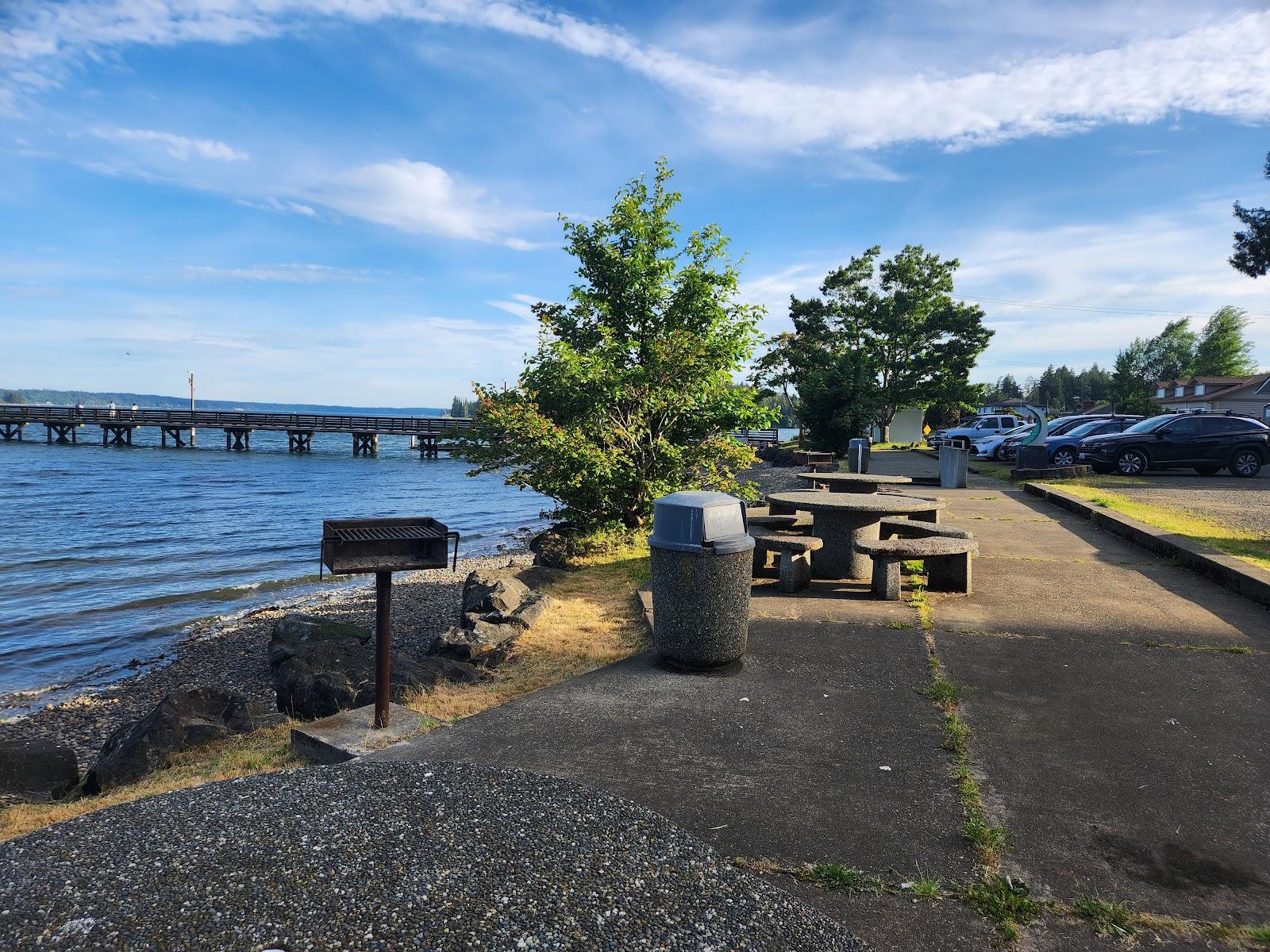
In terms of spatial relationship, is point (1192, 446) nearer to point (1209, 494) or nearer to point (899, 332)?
point (1209, 494)

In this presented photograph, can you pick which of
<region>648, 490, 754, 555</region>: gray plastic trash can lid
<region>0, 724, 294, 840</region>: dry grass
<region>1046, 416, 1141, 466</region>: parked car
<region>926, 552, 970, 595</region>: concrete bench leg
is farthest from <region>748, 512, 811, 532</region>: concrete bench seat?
<region>1046, 416, 1141, 466</region>: parked car

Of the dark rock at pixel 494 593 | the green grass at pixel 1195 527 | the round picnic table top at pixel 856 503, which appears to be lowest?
the dark rock at pixel 494 593

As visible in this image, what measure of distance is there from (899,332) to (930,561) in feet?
143

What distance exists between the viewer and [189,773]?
4844mm

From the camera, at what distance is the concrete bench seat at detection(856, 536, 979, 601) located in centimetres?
650

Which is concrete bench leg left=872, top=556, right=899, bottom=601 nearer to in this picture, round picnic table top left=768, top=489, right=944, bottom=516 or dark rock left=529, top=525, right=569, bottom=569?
round picnic table top left=768, top=489, right=944, bottom=516

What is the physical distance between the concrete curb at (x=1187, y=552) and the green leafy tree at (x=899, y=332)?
117 ft

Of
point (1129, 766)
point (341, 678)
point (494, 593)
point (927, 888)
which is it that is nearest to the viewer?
point (927, 888)

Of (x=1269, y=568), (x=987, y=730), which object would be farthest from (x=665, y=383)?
(x=987, y=730)

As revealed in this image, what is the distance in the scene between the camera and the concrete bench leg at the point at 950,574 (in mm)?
6871

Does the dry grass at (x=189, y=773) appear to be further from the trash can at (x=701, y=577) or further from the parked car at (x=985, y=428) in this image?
the parked car at (x=985, y=428)

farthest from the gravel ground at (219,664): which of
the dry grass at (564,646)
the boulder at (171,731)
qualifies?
the dry grass at (564,646)

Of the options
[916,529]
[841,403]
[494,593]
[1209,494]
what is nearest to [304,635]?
[494,593]

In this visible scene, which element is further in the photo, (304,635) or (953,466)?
(953,466)
